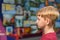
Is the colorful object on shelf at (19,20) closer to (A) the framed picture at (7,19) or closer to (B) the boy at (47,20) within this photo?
(A) the framed picture at (7,19)

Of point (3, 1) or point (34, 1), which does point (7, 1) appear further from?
point (34, 1)

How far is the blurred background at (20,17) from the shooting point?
4805 millimetres

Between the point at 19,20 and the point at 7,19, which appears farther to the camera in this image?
the point at 19,20

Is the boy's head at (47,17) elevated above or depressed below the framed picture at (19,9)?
above

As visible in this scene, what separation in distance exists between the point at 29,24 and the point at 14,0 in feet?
2.19

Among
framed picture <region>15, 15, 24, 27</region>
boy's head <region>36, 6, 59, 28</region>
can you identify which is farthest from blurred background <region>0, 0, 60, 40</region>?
boy's head <region>36, 6, 59, 28</region>

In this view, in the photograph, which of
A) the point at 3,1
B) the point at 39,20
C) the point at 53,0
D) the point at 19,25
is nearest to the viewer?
the point at 39,20

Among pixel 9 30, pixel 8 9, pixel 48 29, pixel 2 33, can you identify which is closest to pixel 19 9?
pixel 8 9

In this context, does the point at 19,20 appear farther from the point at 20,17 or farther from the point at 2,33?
the point at 2,33

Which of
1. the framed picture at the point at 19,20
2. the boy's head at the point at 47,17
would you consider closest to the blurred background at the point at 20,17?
the framed picture at the point at 19,20

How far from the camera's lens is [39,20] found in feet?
9.59

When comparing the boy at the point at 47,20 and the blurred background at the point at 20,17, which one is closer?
the boy at the point at 47,20

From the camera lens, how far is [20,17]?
508 cm

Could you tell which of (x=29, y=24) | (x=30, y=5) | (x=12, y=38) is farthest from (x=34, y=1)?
(x=12, y=38)
